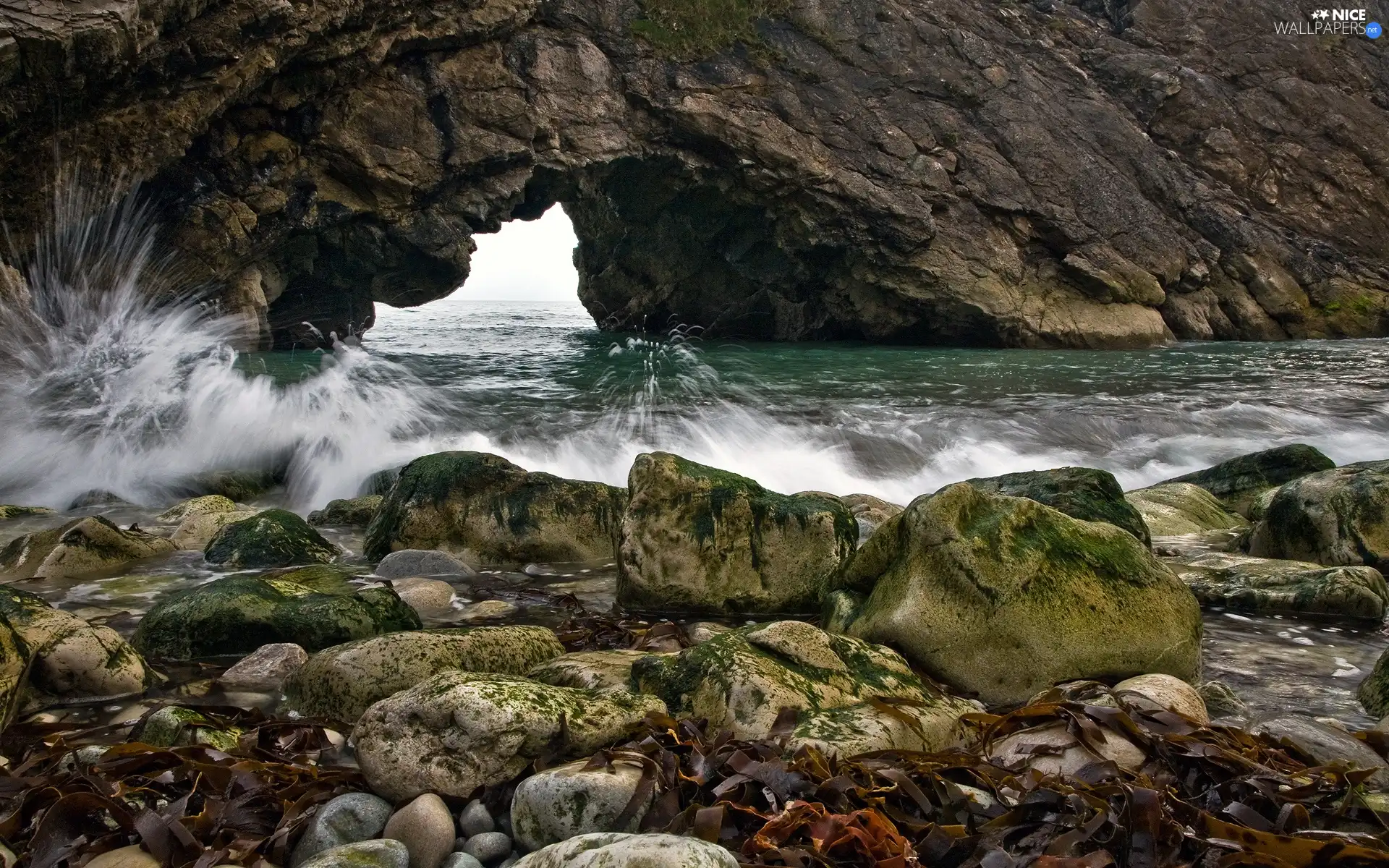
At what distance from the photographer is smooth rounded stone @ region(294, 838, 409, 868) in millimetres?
2441

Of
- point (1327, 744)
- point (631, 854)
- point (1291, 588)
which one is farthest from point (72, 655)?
point (1291, 588)

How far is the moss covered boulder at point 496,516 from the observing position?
6766 mm

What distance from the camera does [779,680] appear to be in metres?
3.46

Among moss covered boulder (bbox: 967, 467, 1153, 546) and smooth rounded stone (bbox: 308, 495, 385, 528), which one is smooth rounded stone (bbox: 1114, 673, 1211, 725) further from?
smooth rounded stone (bbox: 308, 495, 385, 528)

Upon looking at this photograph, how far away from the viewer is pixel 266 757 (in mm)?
3271

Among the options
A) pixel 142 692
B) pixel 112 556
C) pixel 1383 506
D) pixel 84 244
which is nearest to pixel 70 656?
pixel 142 692

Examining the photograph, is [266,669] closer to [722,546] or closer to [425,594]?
[425,594]

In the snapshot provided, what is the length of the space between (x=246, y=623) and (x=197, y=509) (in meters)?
3.98

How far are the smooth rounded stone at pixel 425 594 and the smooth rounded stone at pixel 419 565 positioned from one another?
0.39m

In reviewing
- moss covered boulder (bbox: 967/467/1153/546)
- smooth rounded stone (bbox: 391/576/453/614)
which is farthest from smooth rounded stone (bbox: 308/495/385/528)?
moss covered boulder (bbox: 967/467/1153/546)

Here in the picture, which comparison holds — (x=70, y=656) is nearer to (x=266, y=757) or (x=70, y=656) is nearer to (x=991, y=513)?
(x=266, y=757)

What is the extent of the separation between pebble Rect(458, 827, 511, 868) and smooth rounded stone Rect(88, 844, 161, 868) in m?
0.81

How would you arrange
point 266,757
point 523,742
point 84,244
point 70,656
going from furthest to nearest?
point 84,244 → point 70,656 → point 266,757 → point 523,742

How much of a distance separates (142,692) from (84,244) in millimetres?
16438
